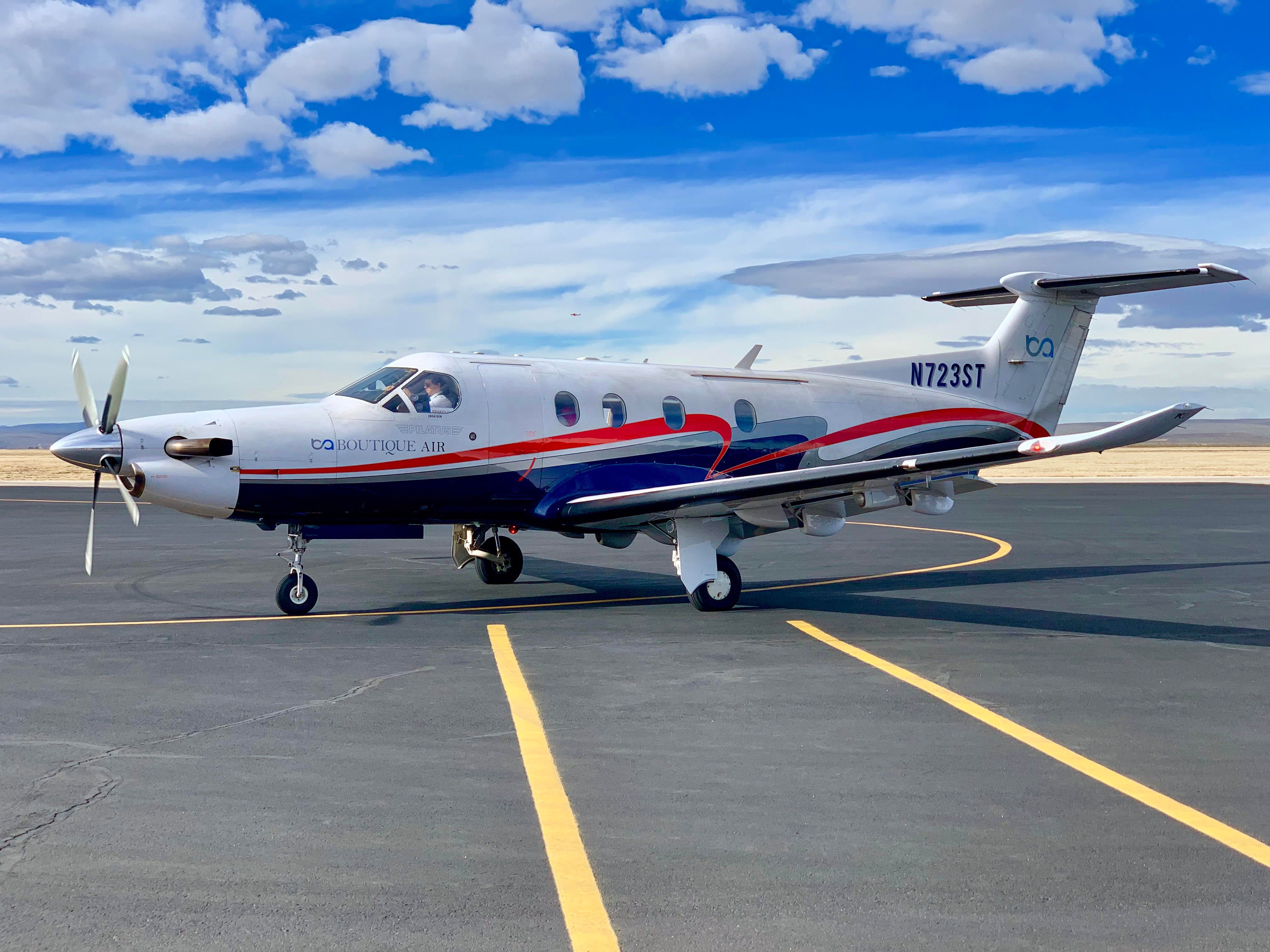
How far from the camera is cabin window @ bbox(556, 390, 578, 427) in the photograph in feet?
44.4

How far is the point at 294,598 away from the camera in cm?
1220

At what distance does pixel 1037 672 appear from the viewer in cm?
931

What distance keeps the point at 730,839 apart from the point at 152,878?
257 centimetres

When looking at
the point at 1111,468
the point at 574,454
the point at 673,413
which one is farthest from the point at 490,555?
the point at 1111,468

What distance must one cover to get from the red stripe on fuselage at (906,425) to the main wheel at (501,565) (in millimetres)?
3209

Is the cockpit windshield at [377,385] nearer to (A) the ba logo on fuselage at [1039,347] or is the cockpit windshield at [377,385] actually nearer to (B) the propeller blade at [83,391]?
(B) the propeller blade at [83,391]

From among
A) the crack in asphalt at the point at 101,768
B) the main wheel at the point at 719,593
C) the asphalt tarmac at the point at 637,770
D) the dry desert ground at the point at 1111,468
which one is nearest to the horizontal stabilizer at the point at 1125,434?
the asphalt tarmac at the point at 637,770

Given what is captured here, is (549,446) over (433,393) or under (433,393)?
under

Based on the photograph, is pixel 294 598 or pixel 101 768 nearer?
pixel 101 768

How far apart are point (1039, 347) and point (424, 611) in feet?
33.9

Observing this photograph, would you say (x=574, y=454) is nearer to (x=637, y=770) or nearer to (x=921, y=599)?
(x=921, y=599)

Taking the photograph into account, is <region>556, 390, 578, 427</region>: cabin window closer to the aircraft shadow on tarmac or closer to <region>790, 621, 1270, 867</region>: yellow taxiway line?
the aircraft shadow on tarmac

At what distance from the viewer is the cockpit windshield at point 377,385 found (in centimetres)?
1277

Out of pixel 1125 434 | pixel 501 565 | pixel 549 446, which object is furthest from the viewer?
pixel 501 565
